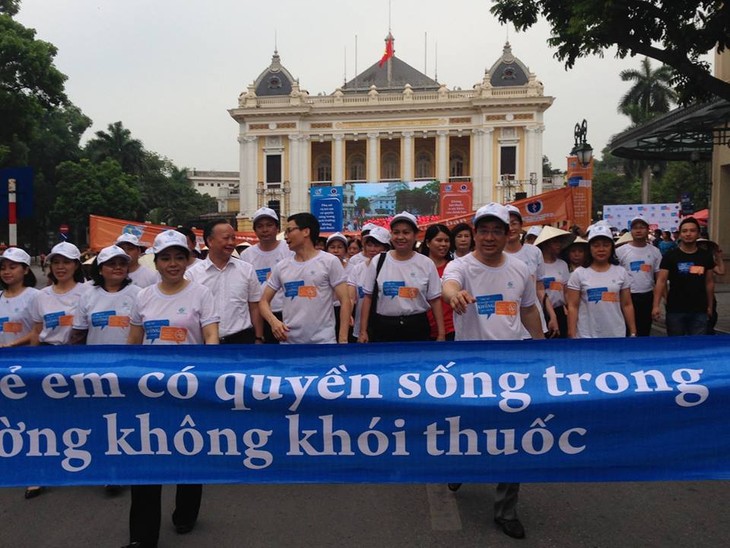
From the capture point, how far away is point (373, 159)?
7262 centimetres

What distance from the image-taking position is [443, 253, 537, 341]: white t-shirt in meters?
4.12

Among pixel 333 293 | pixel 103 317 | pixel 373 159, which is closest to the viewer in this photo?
pixel 103 317

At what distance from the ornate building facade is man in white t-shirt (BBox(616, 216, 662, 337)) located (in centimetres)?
6195

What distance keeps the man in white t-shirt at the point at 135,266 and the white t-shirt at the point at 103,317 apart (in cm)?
120

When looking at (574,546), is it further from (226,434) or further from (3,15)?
(3,15)

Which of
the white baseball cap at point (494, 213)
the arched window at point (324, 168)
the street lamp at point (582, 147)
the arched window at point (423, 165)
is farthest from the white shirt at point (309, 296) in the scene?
the arched window at point (423, 165)

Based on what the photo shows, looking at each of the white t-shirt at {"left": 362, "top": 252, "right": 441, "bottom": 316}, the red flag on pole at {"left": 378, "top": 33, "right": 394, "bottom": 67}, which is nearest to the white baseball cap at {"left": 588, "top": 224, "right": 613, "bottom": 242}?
the white t-shirt at {"left": 362, "top": 252, "right": 441, "bottom": 316}

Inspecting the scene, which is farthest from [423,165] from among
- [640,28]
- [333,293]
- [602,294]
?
[333,293]

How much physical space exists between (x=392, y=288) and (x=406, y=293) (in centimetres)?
11

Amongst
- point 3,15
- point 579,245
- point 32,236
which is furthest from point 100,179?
point 579,245

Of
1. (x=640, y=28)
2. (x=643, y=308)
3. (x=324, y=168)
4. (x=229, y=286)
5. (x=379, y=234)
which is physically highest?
(x=324, y=168)

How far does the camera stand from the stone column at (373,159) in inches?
2852

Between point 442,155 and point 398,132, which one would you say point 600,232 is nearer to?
point 442,155

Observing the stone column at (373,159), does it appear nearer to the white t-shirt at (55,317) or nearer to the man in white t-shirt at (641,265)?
the man in white t-shirt at (641,265)
